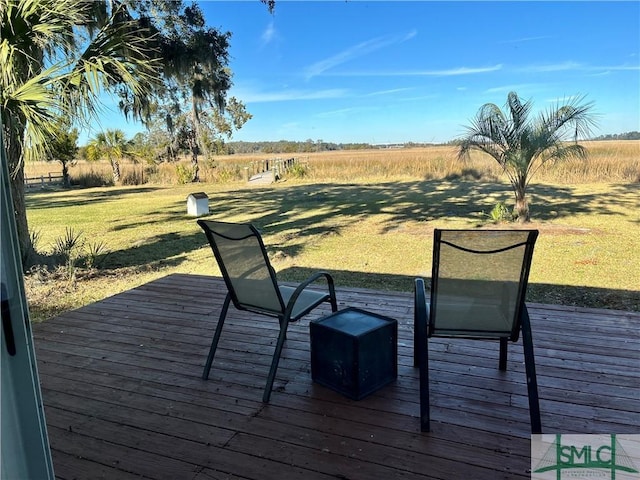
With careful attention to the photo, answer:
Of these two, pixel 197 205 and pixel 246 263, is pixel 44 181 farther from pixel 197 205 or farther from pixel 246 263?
pixel 246 263

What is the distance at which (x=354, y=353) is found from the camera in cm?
187

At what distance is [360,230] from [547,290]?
149 inches

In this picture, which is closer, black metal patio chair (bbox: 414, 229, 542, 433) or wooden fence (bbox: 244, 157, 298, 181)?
black metal patio chair (bbox: 414, 229, 542, 433)

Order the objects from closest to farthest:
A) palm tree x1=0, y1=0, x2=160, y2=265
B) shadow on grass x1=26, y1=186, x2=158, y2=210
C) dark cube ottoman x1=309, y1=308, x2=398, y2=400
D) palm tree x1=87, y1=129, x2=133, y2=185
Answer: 1. dark cube ottoman x1=309, y1=308, x2=398, y2=400
2. palm tree x1=0, y1=0, x2=160, y2=265
3. shadow on grass x1=26, y1=186, x2=158, y2=210
4. palm tree x1=87, y1=129, x2=133, y2=185

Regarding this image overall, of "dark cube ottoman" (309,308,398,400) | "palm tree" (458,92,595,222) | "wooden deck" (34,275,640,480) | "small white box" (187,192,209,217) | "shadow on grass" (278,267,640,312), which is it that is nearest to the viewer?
"wooden deck" (34,275,640,480)

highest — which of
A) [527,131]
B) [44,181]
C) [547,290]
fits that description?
[527,131]

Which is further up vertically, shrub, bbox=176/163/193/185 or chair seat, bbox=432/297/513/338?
shrub, bbox=176/163/193/185

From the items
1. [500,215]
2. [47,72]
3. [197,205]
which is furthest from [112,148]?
[500,215]

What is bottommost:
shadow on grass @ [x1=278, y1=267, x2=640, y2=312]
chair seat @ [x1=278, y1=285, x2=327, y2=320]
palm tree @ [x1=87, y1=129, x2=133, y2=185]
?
shadow on grass @ [x1=278, y1=267, x2=640, y2=312]

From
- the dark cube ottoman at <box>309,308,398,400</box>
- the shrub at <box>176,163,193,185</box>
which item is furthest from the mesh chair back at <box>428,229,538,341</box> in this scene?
the shrub at <box>176,163,193,185</box>

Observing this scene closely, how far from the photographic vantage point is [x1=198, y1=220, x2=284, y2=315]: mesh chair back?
6.58ft

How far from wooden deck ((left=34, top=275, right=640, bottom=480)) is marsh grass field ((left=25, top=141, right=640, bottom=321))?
5.48ft

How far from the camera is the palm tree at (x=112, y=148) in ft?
59.8

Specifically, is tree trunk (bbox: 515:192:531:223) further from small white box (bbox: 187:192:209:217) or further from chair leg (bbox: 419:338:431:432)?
chair leg (bbox: 419:338:431:432)
